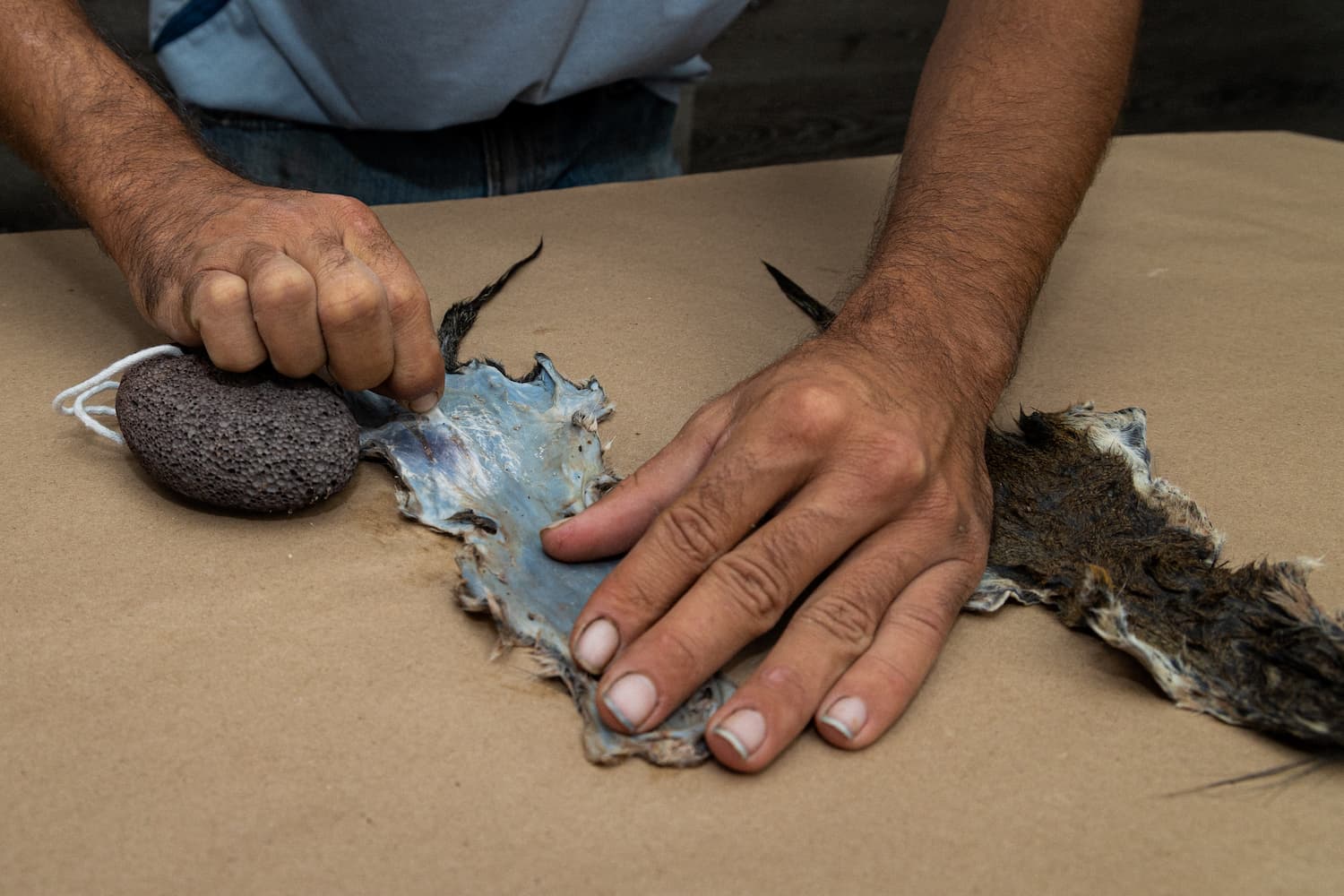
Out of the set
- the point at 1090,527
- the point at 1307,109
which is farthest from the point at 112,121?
the point at 1307,109

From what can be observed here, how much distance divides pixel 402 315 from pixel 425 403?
0.11 metres

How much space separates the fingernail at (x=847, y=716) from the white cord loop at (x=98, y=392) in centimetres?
72

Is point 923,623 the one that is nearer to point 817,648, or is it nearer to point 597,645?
point 817,648

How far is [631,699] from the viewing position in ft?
2.67

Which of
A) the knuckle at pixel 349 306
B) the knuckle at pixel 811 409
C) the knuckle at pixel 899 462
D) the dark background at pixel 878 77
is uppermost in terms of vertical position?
the knuckle at pixel 349 306

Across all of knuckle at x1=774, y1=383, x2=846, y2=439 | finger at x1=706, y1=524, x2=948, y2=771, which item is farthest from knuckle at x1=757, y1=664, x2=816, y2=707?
knuckle at x1=774, y1=383, x2=846, y2=439

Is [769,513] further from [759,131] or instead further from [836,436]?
[759,131]

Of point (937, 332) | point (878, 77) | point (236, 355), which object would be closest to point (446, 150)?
point (236, 355)

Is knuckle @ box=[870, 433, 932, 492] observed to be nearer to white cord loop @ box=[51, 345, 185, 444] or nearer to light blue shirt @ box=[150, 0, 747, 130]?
white cord loop @ box=[51, 345, 185, 444]

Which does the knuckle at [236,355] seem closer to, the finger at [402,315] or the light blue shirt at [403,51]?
the finger at [402,315]

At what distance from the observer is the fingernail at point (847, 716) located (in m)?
0.83

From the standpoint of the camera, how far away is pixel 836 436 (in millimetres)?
929

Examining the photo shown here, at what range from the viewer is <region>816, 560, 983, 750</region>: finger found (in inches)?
32.8

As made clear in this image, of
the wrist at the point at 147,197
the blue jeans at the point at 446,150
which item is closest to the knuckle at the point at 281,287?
the wrist at the point at 147,197
